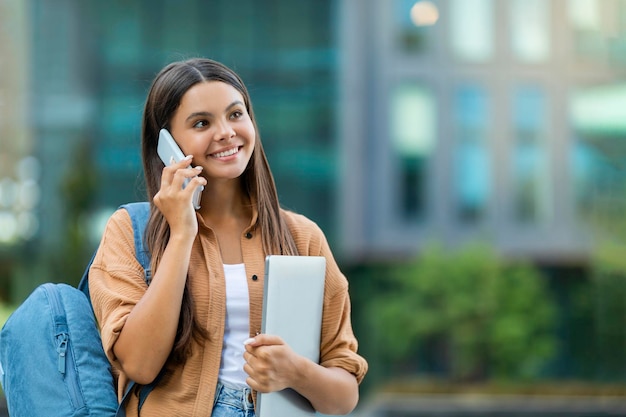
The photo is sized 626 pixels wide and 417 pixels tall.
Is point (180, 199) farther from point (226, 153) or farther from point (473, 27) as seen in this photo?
point (473, 27)

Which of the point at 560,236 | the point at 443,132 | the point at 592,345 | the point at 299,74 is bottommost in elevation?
the point at 592,345

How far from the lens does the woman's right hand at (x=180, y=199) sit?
2135 mm

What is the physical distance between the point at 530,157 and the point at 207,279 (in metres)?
25.6

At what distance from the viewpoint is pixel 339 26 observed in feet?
85.4

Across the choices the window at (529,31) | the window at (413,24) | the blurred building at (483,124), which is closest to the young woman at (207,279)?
the blurred building at (483,124)

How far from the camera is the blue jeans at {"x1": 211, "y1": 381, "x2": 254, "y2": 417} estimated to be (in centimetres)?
217

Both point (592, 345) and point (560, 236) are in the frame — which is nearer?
point (592, 345)

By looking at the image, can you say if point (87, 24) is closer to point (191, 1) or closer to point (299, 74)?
point (191, 1)

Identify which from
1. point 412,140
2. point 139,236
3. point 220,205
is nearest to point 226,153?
point 220,205

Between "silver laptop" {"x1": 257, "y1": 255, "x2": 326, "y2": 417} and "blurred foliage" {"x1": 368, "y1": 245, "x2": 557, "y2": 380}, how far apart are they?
2291cm

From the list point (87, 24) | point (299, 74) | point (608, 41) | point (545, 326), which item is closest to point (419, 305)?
point (545, 326)

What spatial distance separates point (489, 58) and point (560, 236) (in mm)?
5113

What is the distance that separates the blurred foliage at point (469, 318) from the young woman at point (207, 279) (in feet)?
74.8

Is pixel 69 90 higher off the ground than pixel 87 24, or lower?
lower
